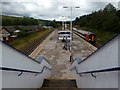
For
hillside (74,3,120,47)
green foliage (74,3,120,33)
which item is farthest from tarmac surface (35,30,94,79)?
green foliage (74,3,120,33)

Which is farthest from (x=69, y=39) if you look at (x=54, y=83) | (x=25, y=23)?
(x=25, y=23)

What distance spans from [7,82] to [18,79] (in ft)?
2.75

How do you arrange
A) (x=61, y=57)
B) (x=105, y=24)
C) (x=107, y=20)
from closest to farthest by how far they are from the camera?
(x=61, y=57) → (x=105, y=24) → (x=107, y=20)

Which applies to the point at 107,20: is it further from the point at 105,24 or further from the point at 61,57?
the point at 61,57

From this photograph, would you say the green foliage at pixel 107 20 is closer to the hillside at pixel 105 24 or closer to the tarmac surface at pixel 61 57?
the hillside at pixel 105 24

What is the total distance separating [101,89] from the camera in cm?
418

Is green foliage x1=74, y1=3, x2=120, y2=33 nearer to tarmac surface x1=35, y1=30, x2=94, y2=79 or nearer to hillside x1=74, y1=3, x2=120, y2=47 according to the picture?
hillside x1=74, y1=3, x2=120, y2=47

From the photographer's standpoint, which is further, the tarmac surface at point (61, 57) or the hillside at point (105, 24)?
the hillside at point (105, 24)

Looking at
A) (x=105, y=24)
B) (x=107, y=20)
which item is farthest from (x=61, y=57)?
(x=107, y=20)

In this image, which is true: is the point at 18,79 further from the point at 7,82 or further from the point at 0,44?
the point at 0,44

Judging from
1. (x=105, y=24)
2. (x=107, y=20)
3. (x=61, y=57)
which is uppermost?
(x=107, y=20)

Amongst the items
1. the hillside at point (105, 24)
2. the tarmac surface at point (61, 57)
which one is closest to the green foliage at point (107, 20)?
the hillside at point (105, 24)

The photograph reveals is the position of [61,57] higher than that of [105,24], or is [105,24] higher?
[105,24]

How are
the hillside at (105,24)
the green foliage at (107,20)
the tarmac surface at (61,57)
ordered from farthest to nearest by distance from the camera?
the green foliage at (107,20)
the hillside at (105,24)
the tarmac surface at (61,57)
